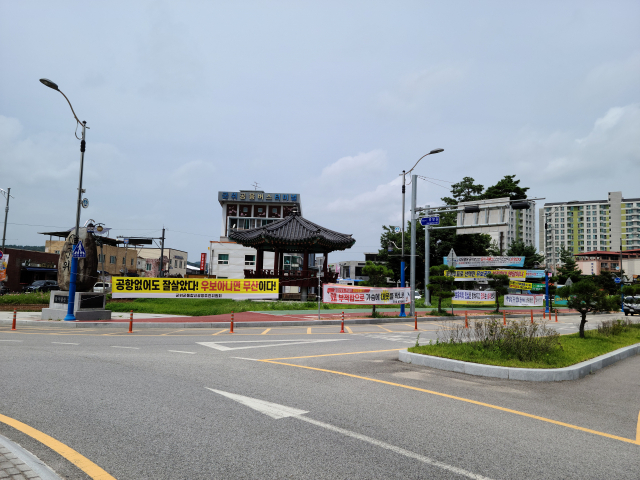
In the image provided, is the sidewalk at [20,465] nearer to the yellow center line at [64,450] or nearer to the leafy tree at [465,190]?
the yellow center line at [64,450]

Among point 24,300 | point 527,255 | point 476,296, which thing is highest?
point 527,255

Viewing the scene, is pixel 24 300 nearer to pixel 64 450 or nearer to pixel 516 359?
pixel 64 450

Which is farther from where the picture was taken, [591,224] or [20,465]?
[591,224]

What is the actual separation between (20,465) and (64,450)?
1.57ft

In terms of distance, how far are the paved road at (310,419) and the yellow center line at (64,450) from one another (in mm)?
59

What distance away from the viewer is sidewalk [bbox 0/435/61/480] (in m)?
3.49

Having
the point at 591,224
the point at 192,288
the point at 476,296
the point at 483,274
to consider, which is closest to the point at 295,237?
the point at 192,288

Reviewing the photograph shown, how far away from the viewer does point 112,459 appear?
3.96 metres

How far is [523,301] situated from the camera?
127ft

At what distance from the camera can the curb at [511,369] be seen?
27.0ft

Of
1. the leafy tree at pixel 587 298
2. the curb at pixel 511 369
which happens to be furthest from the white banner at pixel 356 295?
the curb at pixel 511 369

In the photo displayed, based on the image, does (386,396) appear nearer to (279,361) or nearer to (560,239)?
(279,361)

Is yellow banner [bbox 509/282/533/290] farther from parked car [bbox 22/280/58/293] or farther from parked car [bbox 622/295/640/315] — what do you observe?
parked car [bbox 22/280/58/293]

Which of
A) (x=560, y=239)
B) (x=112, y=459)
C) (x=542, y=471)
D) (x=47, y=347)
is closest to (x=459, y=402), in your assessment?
(x=542, y=471)
